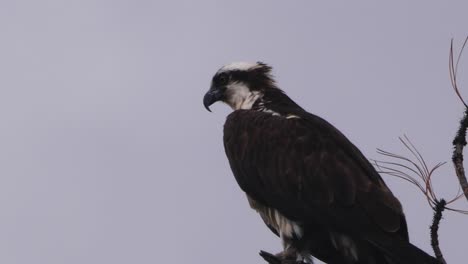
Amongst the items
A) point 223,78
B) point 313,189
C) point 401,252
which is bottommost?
point 401,252

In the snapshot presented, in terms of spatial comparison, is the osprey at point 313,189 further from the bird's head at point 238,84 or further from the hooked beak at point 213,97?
the hooked beak at point 213,97

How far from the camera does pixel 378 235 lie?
6.55 metres

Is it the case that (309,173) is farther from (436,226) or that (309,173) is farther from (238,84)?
(436,226)

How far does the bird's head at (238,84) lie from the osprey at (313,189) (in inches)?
23.3

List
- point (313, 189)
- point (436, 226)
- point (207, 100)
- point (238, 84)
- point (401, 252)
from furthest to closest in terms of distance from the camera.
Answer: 1. point (207, 100)
2. point (238, 84)
3. point (313, 189)
4. point (401, 252)
5. point (436, 226)

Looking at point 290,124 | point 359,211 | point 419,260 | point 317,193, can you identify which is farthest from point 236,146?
point 419,260

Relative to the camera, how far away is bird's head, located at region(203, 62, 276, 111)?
916 centimetres

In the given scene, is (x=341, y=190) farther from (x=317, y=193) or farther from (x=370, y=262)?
(x=370, y=262)

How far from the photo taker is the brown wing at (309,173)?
22.2ft

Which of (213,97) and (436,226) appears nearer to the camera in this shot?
(436,226)

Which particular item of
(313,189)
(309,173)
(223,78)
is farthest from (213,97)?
(313,189)

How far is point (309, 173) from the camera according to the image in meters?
7.38

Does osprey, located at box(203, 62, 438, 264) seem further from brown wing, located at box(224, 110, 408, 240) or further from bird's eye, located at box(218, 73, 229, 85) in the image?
bird's eye, located at box(218, 73, 229, 85)

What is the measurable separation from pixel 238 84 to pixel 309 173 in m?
2.23
